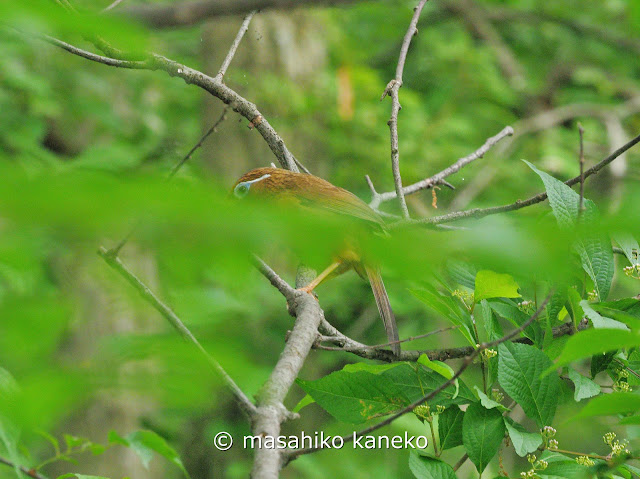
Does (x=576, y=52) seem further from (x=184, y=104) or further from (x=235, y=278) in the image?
(x=235, y=278)

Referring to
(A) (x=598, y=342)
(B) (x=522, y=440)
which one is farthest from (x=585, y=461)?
(A) (x=598, y=342)

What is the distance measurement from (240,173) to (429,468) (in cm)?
547

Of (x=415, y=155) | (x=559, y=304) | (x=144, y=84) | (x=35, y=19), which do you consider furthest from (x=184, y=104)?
(x=35, y=19)

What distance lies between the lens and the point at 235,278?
21.1 inches

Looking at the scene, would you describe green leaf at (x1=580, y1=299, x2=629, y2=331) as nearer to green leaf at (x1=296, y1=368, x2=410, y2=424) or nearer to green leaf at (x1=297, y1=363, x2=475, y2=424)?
green leaf at (x1=297, y1=363, x2=475, y2=424)

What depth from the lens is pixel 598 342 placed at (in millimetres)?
1014

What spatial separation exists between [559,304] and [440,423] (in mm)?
479

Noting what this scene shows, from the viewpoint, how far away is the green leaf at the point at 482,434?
1.73 m

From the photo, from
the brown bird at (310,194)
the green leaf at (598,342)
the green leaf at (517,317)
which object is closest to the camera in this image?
the green leaf at (598,342)

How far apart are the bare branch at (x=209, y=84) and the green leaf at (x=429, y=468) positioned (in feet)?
4.82

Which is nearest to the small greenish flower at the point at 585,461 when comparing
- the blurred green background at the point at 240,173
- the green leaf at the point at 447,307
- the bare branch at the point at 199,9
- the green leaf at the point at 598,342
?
the blurred green background at the point at 240,173

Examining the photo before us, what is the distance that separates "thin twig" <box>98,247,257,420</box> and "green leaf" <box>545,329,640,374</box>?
538mm

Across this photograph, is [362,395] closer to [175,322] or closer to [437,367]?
[437,367]

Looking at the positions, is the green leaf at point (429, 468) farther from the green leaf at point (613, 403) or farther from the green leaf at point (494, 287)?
→ the green leaf at point (613, 403)
